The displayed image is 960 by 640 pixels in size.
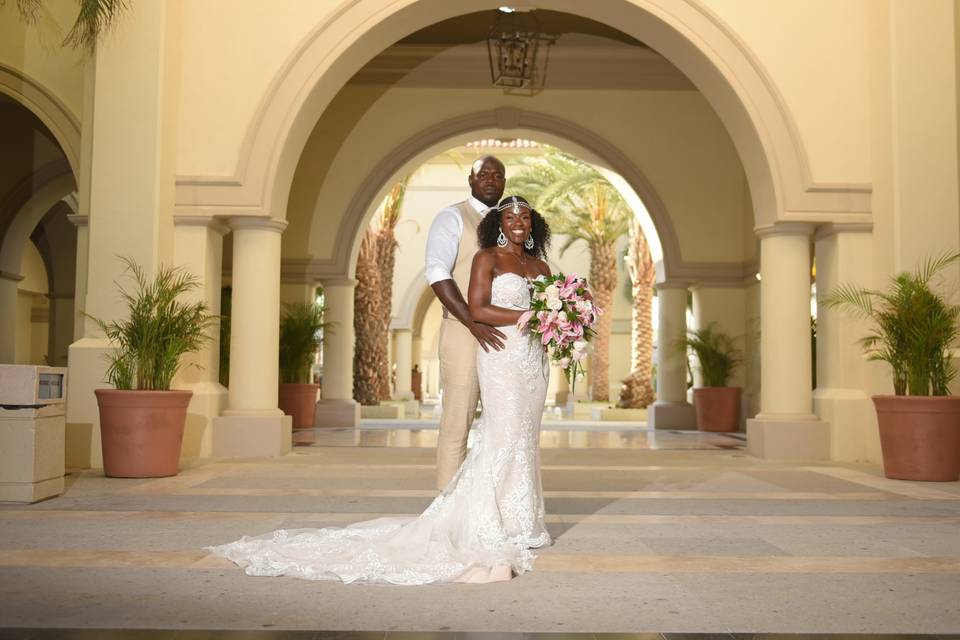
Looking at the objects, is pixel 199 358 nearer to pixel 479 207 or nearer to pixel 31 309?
pixel 479 207

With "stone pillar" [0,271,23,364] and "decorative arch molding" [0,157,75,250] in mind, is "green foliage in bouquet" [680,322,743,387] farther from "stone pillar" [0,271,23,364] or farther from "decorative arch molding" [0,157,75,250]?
"stone pillar" [0,271,23,364]

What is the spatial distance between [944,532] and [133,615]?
14.2ft

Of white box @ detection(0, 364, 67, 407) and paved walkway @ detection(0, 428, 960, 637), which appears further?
white box @ detection(0, 364, 67, 407)

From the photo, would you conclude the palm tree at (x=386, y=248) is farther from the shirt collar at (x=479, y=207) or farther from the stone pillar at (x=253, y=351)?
the shirt collar at (x=479, y=207)

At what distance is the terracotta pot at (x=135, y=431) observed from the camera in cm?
764

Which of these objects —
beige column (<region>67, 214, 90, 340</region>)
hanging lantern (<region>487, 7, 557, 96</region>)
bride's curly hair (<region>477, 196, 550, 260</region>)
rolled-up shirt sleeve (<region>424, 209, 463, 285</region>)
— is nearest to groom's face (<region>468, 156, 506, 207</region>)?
rolled-up shirt sleeve (<region>424, 209, 463, 285</region>)

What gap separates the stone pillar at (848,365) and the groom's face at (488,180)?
17.2 feet

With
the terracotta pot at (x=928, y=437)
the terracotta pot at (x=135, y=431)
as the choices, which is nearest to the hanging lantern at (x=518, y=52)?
the terracotta pot at (x=135, y=431)

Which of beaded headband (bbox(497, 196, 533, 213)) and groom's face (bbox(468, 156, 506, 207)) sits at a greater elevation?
groom's face (bbox(468, 156, 506, 207))

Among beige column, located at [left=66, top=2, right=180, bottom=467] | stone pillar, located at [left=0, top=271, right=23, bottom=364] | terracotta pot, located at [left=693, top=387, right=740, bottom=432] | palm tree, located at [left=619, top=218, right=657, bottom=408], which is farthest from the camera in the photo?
palm tree, located at [left=619, top=218, right=657, bottom=408]

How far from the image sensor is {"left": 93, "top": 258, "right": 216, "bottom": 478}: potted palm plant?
7.65 meters

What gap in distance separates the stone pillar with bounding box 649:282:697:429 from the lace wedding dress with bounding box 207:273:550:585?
34.1 feet

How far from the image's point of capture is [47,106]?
10562mm

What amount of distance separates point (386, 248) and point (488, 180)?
17.6 meters
